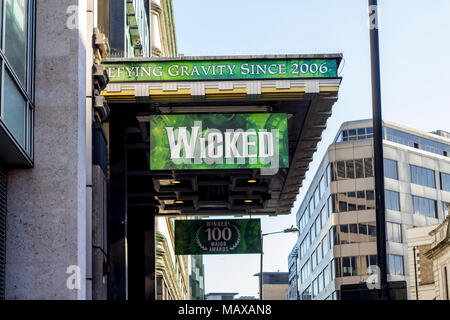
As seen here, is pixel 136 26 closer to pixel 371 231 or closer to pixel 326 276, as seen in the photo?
pixel 371 231

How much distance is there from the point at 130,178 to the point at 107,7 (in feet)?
21.2

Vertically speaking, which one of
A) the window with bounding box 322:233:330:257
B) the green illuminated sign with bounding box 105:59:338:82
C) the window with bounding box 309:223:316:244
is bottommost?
the green illuminated sign with bounding box 105:59:338:82

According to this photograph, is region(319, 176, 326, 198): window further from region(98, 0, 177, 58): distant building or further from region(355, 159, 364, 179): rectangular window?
region(98, 0, 177, 58): distant building

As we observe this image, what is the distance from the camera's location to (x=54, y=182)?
16.2 metres

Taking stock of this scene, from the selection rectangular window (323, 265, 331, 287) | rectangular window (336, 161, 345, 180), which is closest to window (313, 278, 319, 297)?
rectangular window (323, 265, 331, 287)

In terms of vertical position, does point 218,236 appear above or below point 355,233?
below

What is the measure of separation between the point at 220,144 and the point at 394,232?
70.3 metres

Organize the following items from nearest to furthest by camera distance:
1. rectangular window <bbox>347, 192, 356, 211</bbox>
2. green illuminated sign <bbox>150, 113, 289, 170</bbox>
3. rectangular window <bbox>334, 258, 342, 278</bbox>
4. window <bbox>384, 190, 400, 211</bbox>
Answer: green illuminated sign <bbox>150, 113, 289, 170</bbox>, rectangular window <bbox>334, 258, 342, 278</bbox>, rectangular window <bbox>347, 192, 356, 211</bbox>, window <bbox>384, 190, 400, 211</bbox>

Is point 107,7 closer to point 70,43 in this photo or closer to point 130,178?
point 130,178

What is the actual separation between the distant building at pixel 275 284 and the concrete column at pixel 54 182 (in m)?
159

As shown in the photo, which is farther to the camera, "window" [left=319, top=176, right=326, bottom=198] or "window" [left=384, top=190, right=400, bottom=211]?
"window" [left=319, top=176, right=326, bottom=198]

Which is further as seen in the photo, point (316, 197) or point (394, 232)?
point (316, 197)

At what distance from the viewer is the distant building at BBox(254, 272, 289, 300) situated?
174750mm

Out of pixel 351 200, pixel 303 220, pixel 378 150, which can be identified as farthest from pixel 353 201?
pixel 378 150
